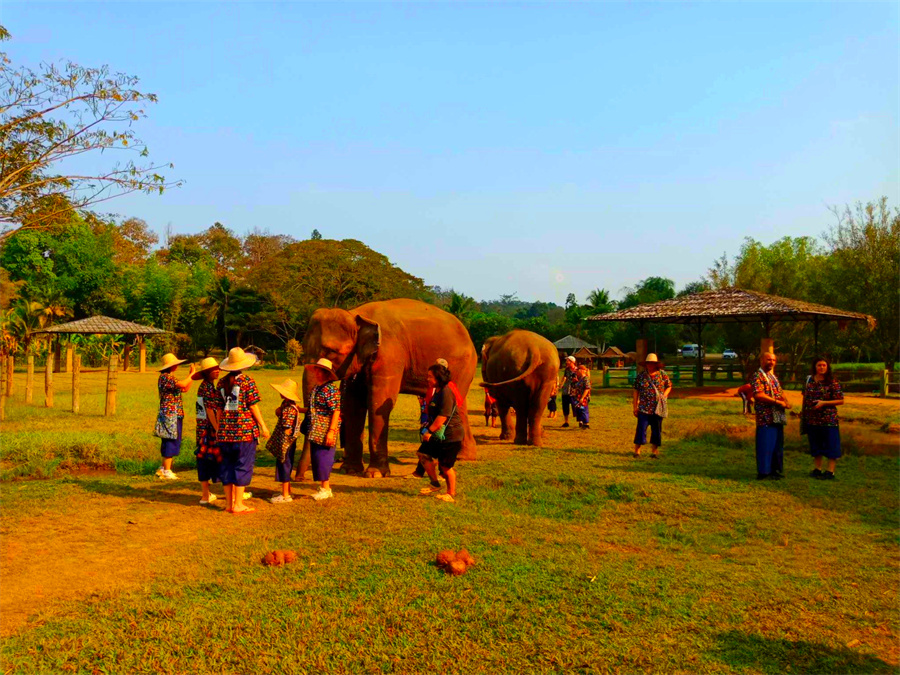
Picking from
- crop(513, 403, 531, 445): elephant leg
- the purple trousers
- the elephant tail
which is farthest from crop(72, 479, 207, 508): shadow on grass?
crop(513, 403, 531, 445): elephant leg

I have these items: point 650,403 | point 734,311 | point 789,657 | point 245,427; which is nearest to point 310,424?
point 245,427

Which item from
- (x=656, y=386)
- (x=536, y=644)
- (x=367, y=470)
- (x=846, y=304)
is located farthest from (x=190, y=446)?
(x=846, y=304)

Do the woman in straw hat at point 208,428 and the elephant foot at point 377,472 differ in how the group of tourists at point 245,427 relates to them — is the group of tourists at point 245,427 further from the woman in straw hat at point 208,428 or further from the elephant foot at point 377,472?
the elephant foot at point 377,472

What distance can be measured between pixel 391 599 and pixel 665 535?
10.3ft

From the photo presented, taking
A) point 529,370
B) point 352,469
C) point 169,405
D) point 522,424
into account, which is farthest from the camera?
point 522,424

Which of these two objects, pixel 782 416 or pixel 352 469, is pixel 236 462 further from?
pixel 782 416

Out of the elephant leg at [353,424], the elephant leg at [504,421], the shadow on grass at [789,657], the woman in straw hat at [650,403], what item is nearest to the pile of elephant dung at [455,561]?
the shadow on grass at [789,657]

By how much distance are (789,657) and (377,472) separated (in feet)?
20.1

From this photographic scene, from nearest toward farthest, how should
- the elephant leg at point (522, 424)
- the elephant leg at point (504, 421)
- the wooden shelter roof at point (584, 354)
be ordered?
1. the elephant leg at point (522, 424)
2. the elephant leg at point (504, 421)
3. the wooden shelter roof at point (584, 354)

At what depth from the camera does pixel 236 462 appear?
736 cm

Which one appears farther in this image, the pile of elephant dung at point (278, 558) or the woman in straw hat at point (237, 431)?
the woman in straw hat at point (237, 431)

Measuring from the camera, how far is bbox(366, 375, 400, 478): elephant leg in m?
9.46

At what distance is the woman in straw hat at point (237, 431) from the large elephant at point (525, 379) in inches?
248

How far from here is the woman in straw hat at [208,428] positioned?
7.50 meters
